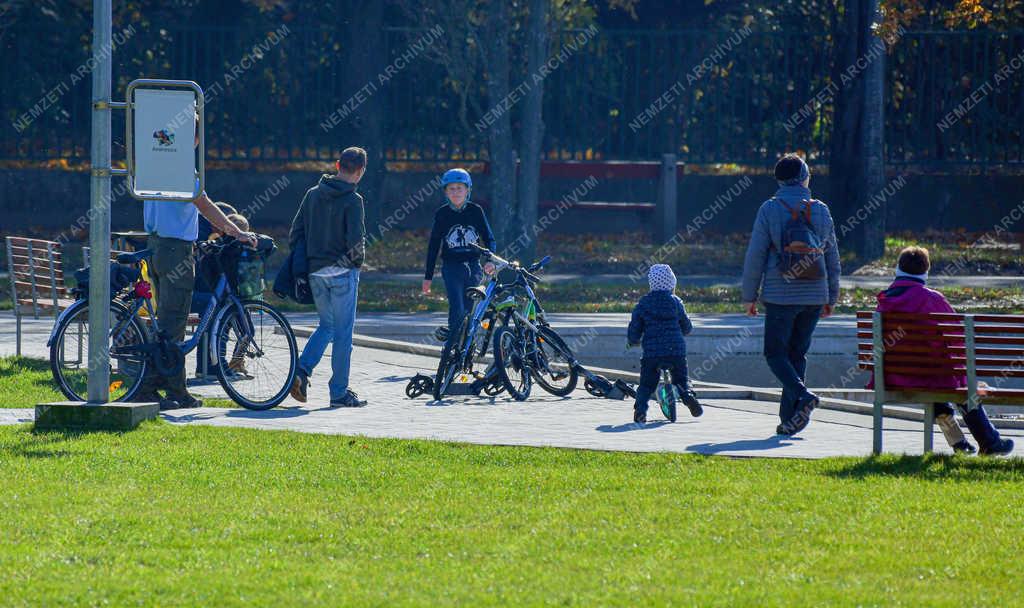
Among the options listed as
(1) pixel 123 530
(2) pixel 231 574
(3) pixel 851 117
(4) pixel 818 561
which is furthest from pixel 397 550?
(3) pixel 851 117

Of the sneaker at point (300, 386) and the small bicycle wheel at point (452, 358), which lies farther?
the small bicycle wheel at point (452, 358)

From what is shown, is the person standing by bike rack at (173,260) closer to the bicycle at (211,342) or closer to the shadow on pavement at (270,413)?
the bicycle at (211,342)

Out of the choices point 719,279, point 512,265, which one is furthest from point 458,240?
point 719,279

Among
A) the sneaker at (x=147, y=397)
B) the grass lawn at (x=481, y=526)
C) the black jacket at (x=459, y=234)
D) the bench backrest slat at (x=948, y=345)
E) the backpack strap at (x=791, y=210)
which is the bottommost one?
the grass lawn at (x=481, y=526)

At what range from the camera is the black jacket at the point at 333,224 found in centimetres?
1028

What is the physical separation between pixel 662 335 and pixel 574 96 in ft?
42.5

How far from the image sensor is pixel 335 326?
10.4 metres

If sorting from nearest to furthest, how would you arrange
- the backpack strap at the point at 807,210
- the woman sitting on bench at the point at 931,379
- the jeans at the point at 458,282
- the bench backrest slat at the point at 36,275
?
the woman sitting on bench at the point at 931,379
the backpack strap at the point at 807,210
the bench backrest slat at the point at 36,275
the jeans at the point at 458,282

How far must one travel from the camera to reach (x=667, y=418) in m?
9.91

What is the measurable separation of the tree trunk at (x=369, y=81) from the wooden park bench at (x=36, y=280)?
9894mm

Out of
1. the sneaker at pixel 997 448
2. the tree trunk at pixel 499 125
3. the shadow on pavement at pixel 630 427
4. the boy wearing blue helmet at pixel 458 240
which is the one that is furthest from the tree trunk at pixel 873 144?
the sneaker at pixel 997 448

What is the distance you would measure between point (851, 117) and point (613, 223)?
3987 millimetres

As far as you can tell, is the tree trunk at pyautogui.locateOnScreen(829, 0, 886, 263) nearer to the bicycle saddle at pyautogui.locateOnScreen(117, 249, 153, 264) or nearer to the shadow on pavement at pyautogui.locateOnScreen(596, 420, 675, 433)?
the shadow on pavement at pyautogui.locateOnScreen(596, 420, 675, 433)

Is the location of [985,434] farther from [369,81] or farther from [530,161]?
[369,81]
